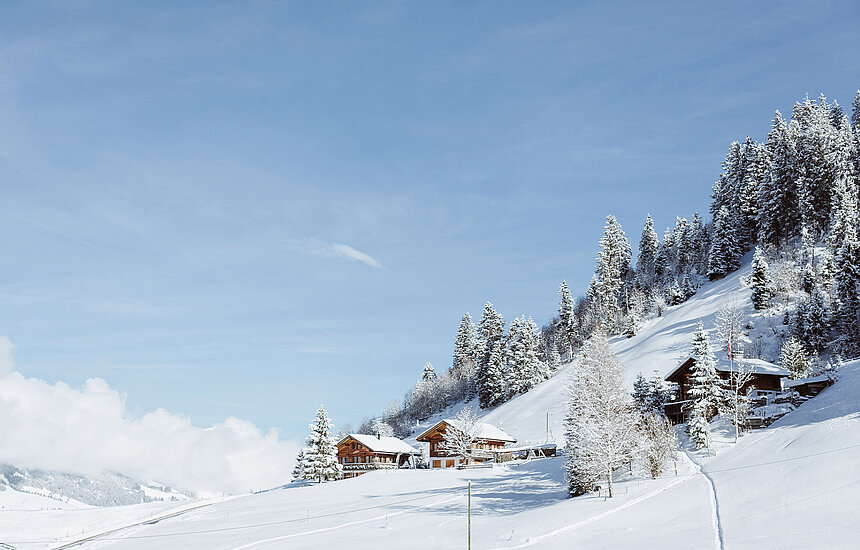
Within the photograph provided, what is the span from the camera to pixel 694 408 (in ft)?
173

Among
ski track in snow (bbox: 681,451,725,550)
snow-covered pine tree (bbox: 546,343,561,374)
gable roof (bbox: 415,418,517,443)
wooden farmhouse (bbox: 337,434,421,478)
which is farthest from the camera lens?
snow-covered pine tree (bbox: 546,343,561,374)

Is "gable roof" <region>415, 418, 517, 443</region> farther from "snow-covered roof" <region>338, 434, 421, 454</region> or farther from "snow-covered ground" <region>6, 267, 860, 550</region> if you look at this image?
"snow-covered ground" <region>6, 267, 860, 550</region>

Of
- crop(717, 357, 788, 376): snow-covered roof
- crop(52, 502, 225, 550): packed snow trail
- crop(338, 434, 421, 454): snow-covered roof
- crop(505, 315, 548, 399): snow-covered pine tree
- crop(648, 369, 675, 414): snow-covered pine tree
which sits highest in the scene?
crop(505, 315, 548, 399): snow-covered pine tree

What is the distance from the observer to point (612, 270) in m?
122

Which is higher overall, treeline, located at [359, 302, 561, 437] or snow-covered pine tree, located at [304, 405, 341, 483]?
treeline, located at [359, 302, 561, 437]

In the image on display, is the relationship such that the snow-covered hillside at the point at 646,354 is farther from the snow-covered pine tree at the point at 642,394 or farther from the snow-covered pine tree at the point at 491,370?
the snow-covered pine tree at the point at 642,394

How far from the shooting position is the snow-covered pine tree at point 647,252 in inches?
4906

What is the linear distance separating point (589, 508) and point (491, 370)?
240 ft

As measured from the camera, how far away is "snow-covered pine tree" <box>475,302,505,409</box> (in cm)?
10838

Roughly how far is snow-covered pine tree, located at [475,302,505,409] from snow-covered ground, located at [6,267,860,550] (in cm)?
3889

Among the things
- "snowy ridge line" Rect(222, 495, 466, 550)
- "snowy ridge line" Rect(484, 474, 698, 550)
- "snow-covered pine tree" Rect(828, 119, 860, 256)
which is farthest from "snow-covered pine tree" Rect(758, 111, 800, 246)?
"snowy ridge line" Rect(222, 495, 466, 550)

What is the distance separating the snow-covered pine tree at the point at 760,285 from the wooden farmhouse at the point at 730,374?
20846 millimetres

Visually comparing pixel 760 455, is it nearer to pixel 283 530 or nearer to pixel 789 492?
pixel 789 492

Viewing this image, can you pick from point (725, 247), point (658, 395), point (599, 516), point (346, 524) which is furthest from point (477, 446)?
point (599, 516)
